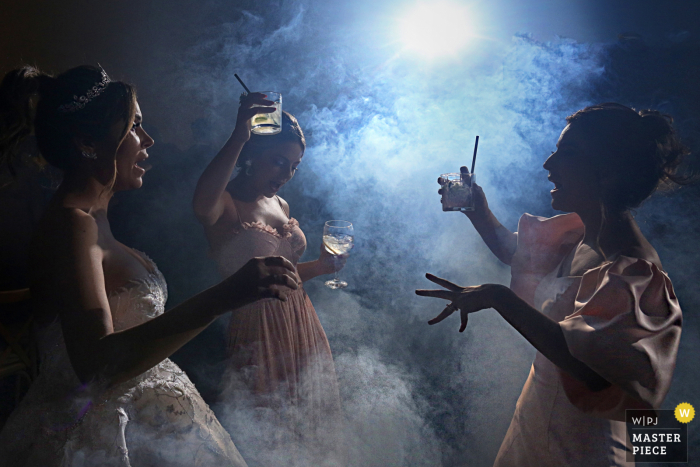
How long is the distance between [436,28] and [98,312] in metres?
2.39

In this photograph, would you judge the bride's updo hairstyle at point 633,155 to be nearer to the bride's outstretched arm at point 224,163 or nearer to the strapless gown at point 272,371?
the bride's outstretched arm at point 224,163

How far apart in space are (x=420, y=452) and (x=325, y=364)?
0.85 meters

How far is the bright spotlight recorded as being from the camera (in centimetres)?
229

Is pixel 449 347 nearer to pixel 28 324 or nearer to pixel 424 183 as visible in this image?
pixel 424 183

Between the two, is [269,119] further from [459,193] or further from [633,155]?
[633,155]

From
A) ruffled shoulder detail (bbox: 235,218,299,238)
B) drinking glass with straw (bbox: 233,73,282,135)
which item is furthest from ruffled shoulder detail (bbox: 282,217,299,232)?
drinking glass with straw (bbox: 233,73,282,135)

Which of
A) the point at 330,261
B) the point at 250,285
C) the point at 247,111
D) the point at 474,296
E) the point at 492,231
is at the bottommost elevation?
the point at 250,285

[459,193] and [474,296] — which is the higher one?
[459,193]

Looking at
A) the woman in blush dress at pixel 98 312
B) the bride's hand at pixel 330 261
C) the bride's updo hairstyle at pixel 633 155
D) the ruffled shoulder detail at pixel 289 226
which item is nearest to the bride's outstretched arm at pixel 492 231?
the bride's updo hairstyle at pixel 633 155

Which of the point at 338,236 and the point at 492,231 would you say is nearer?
the point at 338,236

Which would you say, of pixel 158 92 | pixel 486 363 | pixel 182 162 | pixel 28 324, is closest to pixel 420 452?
pixel 486 363

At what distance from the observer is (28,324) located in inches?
66.3

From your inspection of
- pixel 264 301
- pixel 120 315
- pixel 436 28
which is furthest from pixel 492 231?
pixel 120 315

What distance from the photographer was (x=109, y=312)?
3.04 feet
